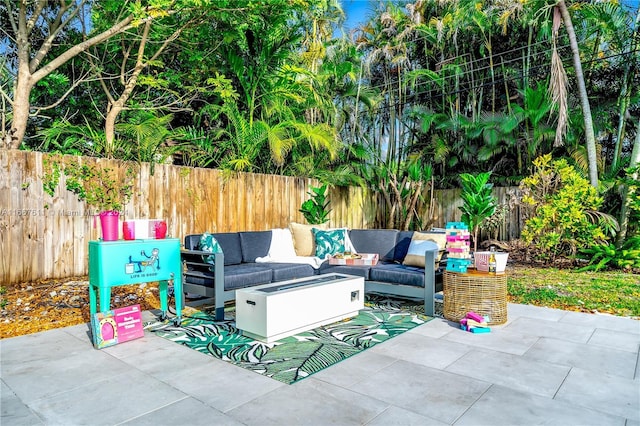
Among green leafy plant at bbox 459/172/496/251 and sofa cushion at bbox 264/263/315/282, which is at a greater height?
green leafy plant at bbox 459/172/496/251

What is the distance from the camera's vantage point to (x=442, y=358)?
297 cm

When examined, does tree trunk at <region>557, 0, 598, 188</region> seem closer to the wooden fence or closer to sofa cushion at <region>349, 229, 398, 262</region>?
the wooden fence

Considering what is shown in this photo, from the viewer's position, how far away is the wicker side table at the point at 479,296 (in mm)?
3834

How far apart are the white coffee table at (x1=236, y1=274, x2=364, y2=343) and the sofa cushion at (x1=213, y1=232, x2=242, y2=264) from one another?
1338mm

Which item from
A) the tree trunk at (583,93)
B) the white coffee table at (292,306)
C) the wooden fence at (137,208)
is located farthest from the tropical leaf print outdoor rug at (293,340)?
the tree trunk at (583,93)

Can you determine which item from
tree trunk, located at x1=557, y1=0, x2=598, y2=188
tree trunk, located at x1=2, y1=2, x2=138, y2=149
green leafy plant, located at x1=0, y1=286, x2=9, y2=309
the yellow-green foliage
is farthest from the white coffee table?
tree trunk, located at x1=557, y1=0, x2=598, y2=188

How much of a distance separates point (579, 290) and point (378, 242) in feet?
8.63

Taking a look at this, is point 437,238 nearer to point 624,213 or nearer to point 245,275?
point 245,275

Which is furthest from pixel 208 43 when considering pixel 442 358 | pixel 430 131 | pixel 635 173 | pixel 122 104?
pixel 635 173

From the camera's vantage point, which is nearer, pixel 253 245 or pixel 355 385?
pixel 355 385

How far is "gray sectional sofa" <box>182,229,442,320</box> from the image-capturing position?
420cm

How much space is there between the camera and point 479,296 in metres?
3.84

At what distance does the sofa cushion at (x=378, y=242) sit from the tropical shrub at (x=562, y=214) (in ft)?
10.1

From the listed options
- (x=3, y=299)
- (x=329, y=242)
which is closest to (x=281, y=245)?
(x=329, y=242)
